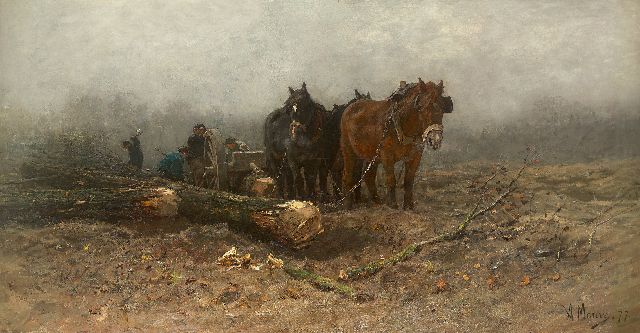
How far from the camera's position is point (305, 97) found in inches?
210

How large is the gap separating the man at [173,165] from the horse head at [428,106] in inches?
85.5

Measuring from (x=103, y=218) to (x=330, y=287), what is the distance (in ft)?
6.78

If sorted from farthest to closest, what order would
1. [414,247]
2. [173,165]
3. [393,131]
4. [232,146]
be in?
[232,146] → [393,131] → [173,165] → [414,247]

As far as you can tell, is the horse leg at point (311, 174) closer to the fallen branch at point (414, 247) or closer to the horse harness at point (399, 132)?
the horse harness at point (399, 132)

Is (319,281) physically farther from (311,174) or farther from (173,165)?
(311,174)

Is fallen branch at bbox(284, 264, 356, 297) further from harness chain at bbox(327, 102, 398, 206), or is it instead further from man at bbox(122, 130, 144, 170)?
man at bbox(122, 130, 144, 170)

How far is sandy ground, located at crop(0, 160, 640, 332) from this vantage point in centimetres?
391

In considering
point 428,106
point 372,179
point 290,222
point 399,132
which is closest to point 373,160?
point 372,179

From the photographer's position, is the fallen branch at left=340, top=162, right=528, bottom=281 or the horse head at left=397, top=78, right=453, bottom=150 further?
the horse head at left=397, top=78, right=453, bottom=150

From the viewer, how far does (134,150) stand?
4.89 metres

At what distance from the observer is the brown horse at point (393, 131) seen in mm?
4953

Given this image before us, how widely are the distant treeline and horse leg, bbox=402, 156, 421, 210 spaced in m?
0.17
